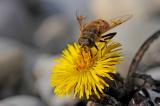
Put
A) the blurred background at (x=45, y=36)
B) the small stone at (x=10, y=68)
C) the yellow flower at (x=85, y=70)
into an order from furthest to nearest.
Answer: the small stone at (x=10, y=68)
the blurred background at (x=45, y=36)
the yellow flower at (x=85, y=70)

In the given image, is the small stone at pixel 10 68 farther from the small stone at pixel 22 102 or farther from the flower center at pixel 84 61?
the flower center at pixel 84 61

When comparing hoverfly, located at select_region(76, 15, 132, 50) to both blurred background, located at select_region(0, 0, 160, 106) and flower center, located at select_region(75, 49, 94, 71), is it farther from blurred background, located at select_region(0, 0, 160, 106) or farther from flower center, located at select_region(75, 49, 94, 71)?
blurred background, located at select_region(0, 0, 160, 106)

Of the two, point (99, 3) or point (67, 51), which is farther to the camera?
point (99, 3)

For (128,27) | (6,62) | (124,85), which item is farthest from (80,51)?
(128,27)

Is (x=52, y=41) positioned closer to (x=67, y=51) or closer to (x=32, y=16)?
(x=32, y=16)

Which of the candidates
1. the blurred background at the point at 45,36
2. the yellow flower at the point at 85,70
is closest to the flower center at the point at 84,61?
the yellow flower at the point at 85,70

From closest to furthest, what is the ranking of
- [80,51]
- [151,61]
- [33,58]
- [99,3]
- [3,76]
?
[80,51], [151,61], [3,76], [33,58], [99,3]

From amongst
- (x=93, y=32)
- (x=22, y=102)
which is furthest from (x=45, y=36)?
(x=93, y=32)

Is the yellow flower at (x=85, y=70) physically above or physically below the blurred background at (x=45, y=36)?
below

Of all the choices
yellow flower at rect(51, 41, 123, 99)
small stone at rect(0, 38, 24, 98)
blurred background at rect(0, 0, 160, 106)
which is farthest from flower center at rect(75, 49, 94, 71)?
small stone at rect(0, 38, 24, 98)
